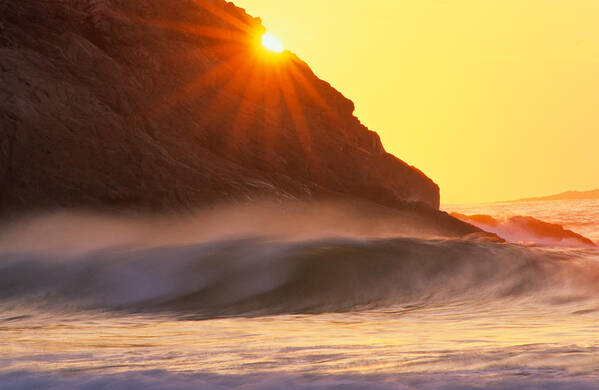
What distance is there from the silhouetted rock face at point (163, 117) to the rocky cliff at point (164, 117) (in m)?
0.04

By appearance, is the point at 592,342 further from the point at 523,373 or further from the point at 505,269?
the point at 505,269

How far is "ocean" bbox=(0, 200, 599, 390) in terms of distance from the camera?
3.94m

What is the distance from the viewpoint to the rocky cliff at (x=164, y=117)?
20078 millimetres

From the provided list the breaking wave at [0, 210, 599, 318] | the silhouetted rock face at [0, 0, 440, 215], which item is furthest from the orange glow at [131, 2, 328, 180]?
the breaking wave at [0, 210, 599, 318]

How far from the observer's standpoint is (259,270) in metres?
13.5

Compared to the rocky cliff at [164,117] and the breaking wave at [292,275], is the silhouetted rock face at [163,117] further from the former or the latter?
the breaking wave at [292,275]

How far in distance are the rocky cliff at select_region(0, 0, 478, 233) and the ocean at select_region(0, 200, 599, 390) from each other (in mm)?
1588

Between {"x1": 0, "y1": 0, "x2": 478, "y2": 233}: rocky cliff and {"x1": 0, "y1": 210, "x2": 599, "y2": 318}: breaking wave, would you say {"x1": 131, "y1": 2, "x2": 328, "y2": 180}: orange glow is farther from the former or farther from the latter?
{"x1": 0, "y1": 210, "x2": 599, "y2": 318}: breaking wave

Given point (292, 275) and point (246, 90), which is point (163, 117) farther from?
point (292, 275)

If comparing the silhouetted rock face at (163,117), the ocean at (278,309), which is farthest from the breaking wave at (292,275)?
the silhouetted rock face at (163,117)

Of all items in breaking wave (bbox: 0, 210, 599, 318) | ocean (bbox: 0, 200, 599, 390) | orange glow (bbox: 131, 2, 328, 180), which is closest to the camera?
ocean (bbox: 0, 200, 599, 390)

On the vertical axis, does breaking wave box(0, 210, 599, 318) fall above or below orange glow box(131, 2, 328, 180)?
below

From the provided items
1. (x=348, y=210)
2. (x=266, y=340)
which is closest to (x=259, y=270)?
(x=266, y=340)

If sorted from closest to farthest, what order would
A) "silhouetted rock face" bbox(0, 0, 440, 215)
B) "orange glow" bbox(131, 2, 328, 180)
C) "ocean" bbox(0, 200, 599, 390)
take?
"ocean" bbox(0, 200, 599, 390), "silhouetted rock face" bbox(0, 0, 440, 215), "orange glow" bbox(131, 2, 328, 180)
